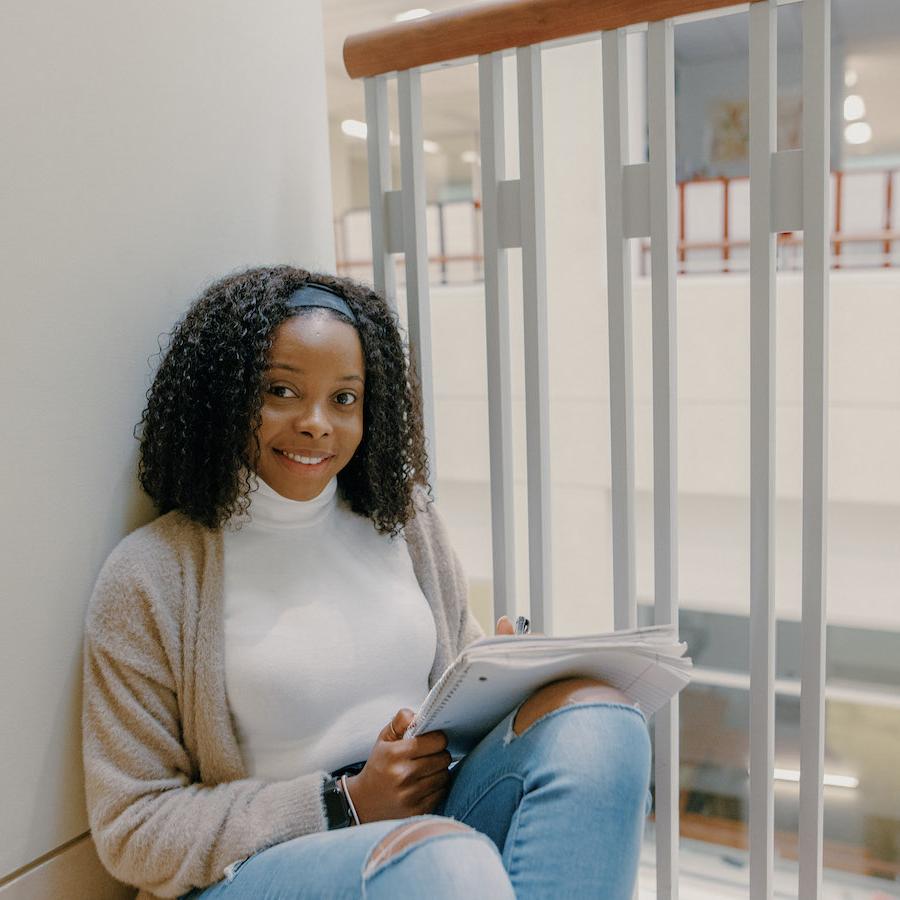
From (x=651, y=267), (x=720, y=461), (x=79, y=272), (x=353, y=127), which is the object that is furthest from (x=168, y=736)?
(x=353, y=127)

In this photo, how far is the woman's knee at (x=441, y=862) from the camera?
0.80 m

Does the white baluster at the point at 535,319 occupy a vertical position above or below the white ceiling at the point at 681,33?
below

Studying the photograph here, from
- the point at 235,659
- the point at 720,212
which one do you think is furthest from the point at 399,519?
the point at 720,212

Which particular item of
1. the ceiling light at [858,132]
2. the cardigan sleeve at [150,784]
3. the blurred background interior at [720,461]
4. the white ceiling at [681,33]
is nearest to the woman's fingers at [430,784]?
the cardigan sleeve at [150,784]

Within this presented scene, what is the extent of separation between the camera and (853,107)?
699cm

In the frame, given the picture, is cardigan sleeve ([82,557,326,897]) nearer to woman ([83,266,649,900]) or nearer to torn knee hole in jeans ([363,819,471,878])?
woman ([83,266,649,900])

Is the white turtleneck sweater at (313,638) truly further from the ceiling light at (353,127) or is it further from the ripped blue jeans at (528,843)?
the ceiling light at (353,127)

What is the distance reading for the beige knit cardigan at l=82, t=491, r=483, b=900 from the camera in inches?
36.6

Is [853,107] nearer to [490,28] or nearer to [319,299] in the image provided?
[490,28]

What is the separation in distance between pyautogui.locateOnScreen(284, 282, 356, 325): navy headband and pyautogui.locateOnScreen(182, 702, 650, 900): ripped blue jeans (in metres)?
0.53

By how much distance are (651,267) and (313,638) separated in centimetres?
66

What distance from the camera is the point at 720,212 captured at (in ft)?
17.5

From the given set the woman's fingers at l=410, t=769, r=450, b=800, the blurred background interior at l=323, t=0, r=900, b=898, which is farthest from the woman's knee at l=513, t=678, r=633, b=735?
the blurred background interior at l=323, t=0, r=900, b=898

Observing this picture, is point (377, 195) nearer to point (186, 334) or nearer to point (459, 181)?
point (186, 334)
